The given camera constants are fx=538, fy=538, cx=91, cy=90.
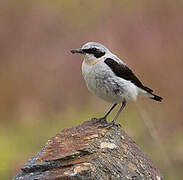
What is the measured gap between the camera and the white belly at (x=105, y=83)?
663 cm

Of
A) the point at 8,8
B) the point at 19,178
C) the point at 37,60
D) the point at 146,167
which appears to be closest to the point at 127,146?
the point at 146,167

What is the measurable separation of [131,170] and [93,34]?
815cm

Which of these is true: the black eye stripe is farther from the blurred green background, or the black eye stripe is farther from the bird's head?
the blurred green background

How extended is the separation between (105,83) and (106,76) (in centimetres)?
9

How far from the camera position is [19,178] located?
5203 millimetres

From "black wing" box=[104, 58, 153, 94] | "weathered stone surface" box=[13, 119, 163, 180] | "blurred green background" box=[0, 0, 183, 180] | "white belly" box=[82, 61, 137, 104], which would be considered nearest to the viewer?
"weathered stone surface" box=[13, 119, 163, 180]

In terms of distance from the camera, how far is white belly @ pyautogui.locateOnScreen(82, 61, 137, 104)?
663cm

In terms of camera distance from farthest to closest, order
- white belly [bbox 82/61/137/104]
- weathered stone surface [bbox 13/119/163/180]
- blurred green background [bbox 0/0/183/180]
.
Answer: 1. blurred green background [bbox 0/0/183/180]
2. white belly [bbox 82/61/137/104]
3. weathered stone surface [bbox 13/119/163/180]

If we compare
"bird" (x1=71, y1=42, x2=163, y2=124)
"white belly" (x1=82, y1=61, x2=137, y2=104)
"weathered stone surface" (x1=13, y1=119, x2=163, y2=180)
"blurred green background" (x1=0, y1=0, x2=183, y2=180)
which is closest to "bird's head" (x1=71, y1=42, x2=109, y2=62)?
"bird" (x1=71, y1=42, x2=163, y2=124)

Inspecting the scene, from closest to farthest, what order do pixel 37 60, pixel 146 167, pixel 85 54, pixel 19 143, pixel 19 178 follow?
pixel 19 178
pixel 146 167
pixel 85 54
pixel 19 143
pixel 37 60

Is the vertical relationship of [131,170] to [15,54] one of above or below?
below

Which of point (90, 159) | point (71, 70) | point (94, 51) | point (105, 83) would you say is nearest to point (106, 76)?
point (105, 83)

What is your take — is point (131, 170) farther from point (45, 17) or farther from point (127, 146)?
point (45, 17)

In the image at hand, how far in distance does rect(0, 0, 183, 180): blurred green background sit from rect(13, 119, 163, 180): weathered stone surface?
355cm
